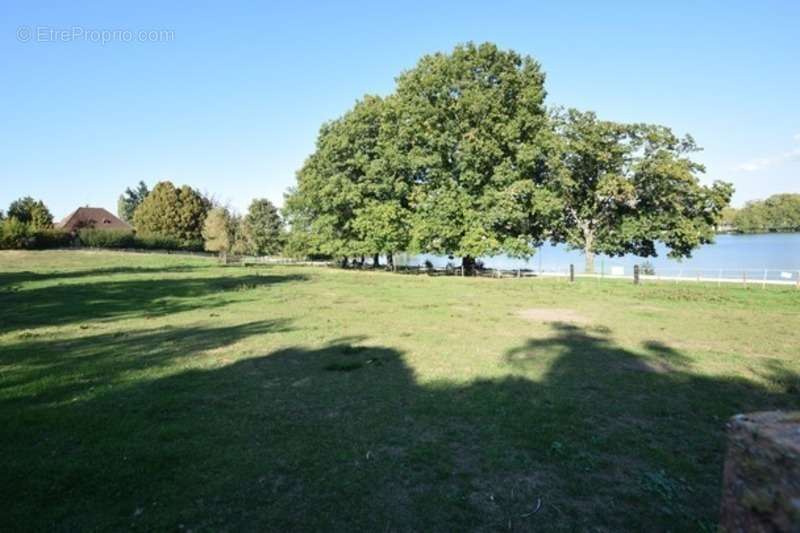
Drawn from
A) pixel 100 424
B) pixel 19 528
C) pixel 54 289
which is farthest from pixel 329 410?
pixel 54 289

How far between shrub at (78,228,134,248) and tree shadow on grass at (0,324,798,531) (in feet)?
206

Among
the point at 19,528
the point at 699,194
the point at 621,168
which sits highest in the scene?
the point at 621,168

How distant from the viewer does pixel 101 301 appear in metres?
16.5

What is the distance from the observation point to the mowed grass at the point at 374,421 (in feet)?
12.6

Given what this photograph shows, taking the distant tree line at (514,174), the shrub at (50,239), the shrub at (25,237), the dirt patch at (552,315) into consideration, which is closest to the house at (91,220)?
the shrub at (50,239)

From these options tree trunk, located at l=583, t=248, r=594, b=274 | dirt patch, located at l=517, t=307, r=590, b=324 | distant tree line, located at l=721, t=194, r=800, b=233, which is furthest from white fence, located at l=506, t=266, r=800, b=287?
distant tree line, located at l=721, t=194, r=800, b=233

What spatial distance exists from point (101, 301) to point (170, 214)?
61387 mm

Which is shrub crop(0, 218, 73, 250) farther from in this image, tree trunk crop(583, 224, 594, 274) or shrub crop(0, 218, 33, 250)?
tree trunk crop(583, 224, 594, 274)

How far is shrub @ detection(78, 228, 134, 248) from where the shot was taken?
60656 mm

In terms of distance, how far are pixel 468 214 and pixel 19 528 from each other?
30.4 m

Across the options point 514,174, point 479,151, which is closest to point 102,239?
point 479,151

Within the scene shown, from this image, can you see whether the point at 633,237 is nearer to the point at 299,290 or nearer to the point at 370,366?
the point at 299,290

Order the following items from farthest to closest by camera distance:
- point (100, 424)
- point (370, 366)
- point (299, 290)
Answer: point (299, 290)
point (370, 366)
point (100, 424)

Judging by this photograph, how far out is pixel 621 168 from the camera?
33.3m
